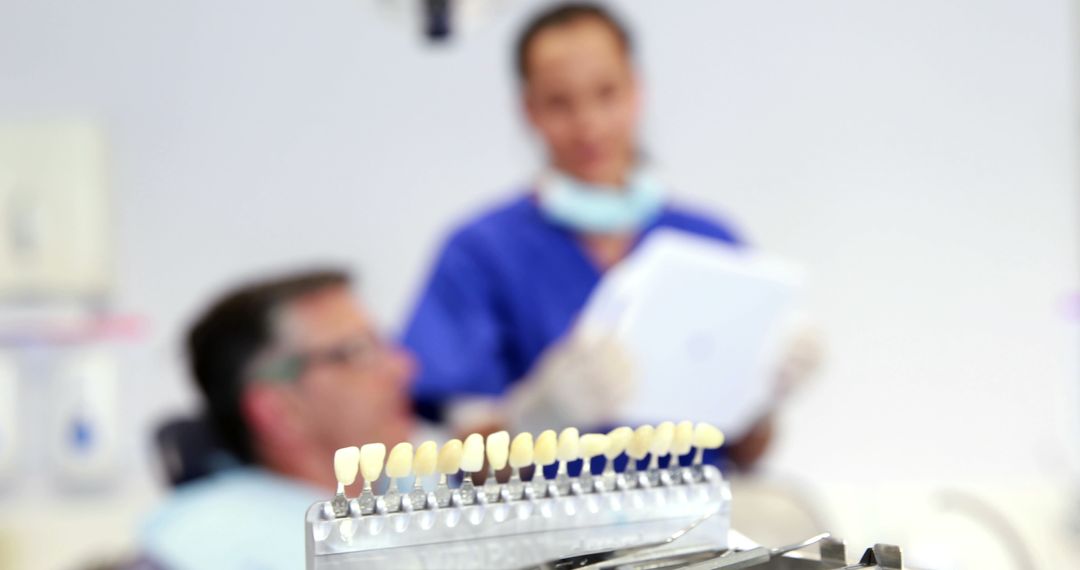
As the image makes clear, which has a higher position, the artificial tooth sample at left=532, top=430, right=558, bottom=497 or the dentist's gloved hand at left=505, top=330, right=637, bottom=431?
the artificial tooth sample at left=532, top=430, right=558, bottom=497

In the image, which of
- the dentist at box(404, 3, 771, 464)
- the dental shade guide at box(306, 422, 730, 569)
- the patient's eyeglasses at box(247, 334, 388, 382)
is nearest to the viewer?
the dental shade guide at box(306, 422, 730, 569)

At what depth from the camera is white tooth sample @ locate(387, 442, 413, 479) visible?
536 millimetres

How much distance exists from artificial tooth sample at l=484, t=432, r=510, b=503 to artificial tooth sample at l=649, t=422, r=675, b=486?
0.08 m

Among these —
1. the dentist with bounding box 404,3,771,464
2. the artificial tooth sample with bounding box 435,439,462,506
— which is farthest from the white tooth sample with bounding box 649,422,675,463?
the dentist with bounding box 404,3,771,464

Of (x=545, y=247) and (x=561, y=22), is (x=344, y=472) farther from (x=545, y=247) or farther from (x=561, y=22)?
(x=561, y=22)

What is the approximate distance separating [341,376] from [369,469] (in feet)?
4.32

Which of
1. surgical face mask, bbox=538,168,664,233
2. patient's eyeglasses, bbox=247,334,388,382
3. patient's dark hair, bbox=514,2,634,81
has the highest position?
patient's dark hair, bbox=514,2,634,81

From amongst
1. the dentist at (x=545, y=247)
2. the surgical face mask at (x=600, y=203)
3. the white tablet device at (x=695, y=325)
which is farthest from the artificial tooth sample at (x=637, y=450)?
the surgical face mask at (x=600, y=203)

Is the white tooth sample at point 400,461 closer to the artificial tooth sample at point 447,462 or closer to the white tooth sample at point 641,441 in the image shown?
the artificial tooth sample at point 447,462

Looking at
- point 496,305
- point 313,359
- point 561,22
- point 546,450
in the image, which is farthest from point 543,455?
point 561,22

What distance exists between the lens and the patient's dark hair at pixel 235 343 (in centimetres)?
180

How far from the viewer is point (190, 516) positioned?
163cm

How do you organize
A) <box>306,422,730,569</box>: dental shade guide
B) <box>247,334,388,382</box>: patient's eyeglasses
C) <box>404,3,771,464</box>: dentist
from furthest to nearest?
<box>404,3,771,464</box>: dentist, <box>247,334,388,382</box>: patient's eyeglasses, <box>306,422,730,569</box>: dental shade guide

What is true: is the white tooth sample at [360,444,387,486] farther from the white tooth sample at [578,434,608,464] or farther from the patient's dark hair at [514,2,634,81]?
the patient's dark hair at [514,2,634,81]
